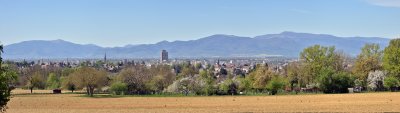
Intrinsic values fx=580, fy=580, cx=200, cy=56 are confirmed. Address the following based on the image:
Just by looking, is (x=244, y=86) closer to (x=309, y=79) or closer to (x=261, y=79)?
(x=261, y=79)

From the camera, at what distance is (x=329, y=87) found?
106125 mm

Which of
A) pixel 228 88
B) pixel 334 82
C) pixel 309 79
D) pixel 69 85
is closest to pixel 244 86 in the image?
pixel 228 88

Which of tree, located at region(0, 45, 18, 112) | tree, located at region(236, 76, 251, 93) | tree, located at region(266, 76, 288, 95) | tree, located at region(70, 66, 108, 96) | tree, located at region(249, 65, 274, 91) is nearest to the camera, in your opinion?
tree, located at region(0, 45, 18, 112)

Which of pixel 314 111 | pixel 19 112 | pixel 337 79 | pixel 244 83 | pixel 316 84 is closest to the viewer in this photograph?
pixel 314 111

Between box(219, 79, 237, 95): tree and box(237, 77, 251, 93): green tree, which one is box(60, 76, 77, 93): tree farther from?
box(237, 77, 251, 93): green tree

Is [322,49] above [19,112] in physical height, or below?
above

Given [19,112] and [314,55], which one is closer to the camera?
[19,112]

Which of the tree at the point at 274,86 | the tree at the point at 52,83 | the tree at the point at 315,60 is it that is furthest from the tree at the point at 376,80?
the tree at the point at 52,83

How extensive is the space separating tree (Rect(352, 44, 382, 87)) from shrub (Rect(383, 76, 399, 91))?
30.6 feet

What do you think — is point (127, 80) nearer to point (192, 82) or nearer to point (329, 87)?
point (192, 82)

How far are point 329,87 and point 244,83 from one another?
71.3ft

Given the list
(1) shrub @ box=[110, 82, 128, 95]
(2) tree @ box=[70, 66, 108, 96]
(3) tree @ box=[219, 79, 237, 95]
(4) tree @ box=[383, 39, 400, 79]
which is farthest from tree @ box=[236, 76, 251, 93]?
(2) tree @ box=[70, 66, 108, 96]

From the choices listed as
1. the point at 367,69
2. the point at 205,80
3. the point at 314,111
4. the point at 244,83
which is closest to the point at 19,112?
the point at 314,111

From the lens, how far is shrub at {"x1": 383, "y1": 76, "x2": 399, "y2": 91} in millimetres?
103000
